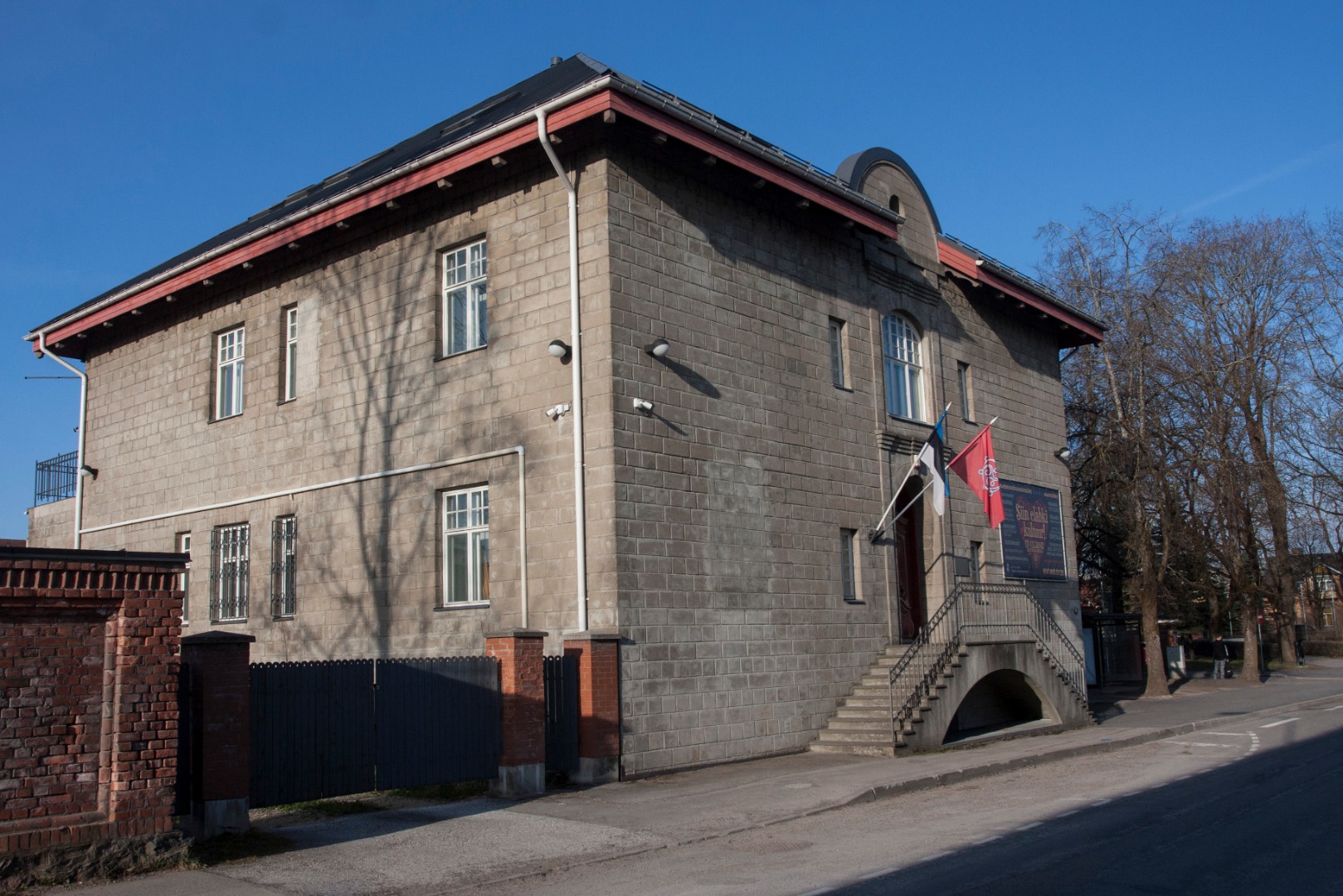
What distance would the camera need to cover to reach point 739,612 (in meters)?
16.3

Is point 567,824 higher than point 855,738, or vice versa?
point 855,738

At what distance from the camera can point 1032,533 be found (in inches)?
965

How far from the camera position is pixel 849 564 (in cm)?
1897

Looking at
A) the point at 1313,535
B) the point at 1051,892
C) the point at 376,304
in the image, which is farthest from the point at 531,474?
the point at 1313,535

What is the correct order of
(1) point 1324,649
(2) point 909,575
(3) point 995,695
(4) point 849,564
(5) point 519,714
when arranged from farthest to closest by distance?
(1) point 1324,649, (3) point 995,695, (2) point 909,575, (4) point 849,564, (5) point 519,714

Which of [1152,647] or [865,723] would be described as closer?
[865,723]

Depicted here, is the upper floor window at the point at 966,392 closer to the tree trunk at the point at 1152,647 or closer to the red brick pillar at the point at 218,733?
the tree trunk at the point at 1152,647

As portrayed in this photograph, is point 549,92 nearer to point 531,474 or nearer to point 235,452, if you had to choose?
point 531,474

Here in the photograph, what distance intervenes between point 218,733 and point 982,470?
45.8 feet

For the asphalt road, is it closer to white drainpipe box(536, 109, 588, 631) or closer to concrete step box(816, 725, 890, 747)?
concrete step box(816, 725, 890, 747)

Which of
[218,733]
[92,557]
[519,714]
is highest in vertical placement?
[92,557]

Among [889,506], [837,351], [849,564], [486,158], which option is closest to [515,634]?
[486,158]

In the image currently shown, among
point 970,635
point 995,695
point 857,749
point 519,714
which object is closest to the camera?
Result: point 519,714

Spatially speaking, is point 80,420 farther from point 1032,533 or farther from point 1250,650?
point 1250,650
